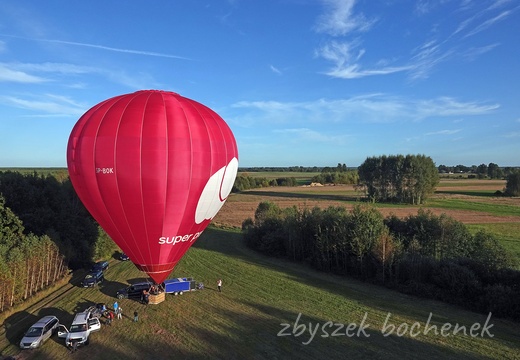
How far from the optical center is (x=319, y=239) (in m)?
28.9

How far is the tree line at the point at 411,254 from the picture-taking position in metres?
20.2

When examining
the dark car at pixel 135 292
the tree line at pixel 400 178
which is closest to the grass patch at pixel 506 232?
the dark car at pixel 135 292

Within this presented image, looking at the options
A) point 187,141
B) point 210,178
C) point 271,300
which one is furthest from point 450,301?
point 187,141

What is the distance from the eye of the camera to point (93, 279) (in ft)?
81.0

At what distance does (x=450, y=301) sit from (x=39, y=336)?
840 inches

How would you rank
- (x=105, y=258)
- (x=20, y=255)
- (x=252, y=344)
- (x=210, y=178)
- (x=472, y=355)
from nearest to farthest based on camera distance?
(x=472, y=355), (x=252, y=344), (x=210, y=178), (x=20, y=255), (x=105, y=258)

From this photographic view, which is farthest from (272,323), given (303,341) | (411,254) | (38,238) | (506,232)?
(506,232)

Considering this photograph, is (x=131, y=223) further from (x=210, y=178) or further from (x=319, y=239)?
(x=319, y=239)

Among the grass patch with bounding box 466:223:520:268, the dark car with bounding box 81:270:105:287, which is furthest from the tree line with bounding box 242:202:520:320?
the dark car with bounding box 81:270:105:287

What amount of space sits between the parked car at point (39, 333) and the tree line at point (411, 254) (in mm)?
18822

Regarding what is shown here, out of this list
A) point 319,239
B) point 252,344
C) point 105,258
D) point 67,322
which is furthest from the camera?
point 105,258

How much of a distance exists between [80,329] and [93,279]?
8848 millimetres

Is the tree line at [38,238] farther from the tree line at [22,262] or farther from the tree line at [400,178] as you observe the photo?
the tree line at [400,178]

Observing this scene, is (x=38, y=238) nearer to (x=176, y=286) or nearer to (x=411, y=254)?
(x=176, y=286)
